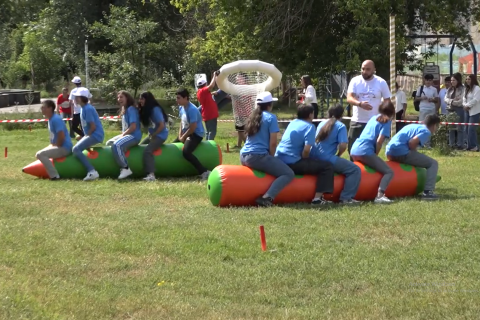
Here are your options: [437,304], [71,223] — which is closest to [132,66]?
[71,223]

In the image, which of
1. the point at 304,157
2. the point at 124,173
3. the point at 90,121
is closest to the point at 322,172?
the point at 304,157

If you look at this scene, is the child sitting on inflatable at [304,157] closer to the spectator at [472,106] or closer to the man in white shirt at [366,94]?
the man in white shirt at [366,94]

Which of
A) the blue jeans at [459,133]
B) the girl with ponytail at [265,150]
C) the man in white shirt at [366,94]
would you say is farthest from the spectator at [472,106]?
the girl with ponytail at [265,150]

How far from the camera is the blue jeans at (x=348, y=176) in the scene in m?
10.4

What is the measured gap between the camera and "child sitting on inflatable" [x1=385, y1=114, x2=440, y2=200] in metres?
10.6

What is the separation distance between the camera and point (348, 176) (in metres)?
10.4

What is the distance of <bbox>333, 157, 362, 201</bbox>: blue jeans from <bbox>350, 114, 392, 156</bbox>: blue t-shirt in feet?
1.18

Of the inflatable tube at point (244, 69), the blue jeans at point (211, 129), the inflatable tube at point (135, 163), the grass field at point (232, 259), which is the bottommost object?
the grass field at point (232, 259)

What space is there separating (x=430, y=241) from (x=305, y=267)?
5.50ft

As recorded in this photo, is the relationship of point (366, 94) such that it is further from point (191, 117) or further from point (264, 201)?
point (191, 117)

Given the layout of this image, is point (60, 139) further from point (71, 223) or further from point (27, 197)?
point (71, 223)

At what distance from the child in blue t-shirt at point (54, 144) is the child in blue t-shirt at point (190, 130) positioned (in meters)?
1.95

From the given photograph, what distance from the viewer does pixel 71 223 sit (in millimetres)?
9289

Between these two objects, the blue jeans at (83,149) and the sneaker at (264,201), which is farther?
the blue jeans at (83,149)
